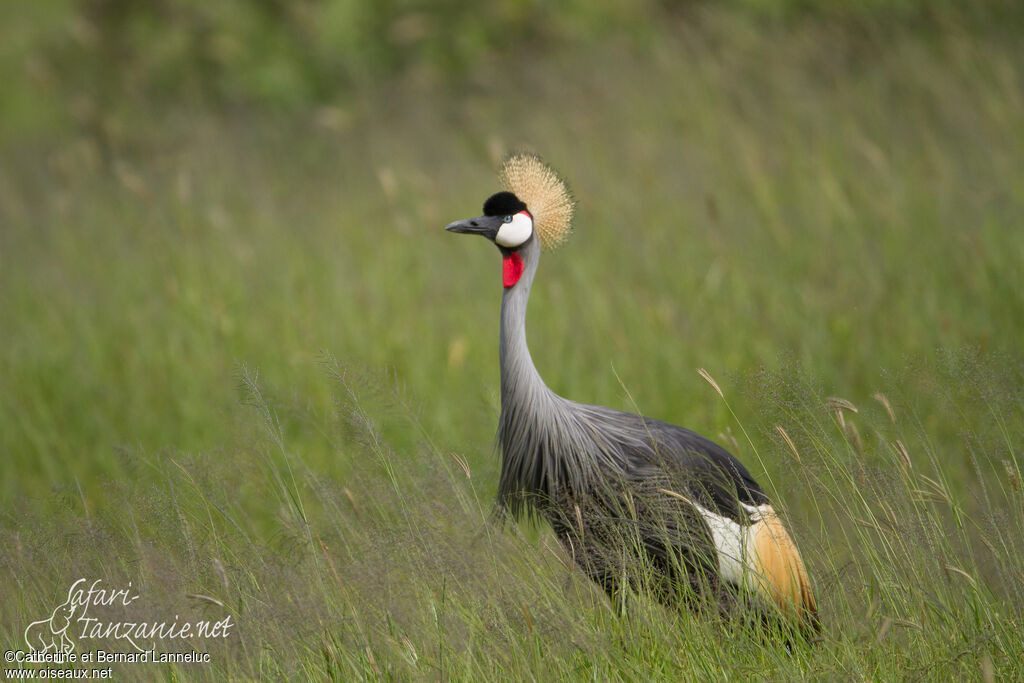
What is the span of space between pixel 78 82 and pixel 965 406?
8.18m

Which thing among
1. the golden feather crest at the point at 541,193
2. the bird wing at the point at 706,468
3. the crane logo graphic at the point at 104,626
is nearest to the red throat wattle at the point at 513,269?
the golden feather crest at the point at 541,193

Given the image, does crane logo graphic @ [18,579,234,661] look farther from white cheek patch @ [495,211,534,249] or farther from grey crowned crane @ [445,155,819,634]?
white cheek patch @ [495,211,534,249]

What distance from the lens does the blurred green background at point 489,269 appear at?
2354 mm

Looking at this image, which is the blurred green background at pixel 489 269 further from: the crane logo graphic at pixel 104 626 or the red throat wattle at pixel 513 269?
the red throat wattle at pixel 513 269

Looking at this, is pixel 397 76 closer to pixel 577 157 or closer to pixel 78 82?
pixel 577 157

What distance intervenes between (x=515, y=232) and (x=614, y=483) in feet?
2.52

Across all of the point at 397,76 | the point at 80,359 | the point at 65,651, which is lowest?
the point at 65,651

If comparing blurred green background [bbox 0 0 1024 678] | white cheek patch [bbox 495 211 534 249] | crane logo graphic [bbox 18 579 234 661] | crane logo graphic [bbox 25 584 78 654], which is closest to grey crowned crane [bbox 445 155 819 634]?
white cheek patch [bbox 495 211 534 249]

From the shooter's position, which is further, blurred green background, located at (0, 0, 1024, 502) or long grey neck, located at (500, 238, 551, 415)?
blurred green background, located at (0, 0, 1024, 502)

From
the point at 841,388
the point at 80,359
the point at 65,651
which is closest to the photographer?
the point at 65,651

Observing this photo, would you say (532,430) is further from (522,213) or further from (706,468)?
(522,213)

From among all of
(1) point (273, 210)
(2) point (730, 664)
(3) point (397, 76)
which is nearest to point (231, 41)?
(3) point (397, 76)

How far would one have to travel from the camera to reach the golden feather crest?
277cm

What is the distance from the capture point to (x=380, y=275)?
545cm
